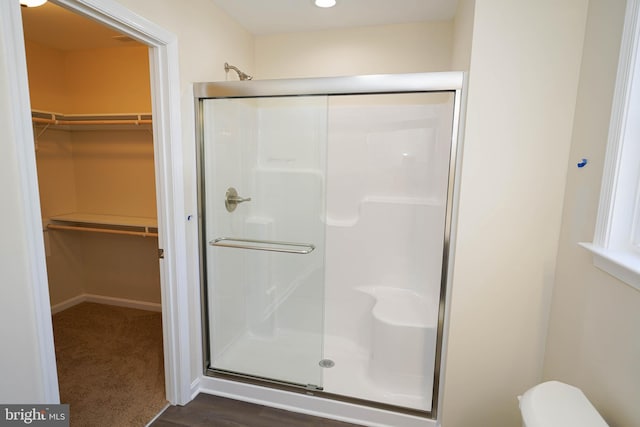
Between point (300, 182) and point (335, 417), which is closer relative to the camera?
point (335, 417)

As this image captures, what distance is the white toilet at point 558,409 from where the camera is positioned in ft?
3.52

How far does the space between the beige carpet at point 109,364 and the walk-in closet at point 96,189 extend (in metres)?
0.01

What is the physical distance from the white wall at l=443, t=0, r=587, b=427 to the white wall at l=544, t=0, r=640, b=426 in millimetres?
65

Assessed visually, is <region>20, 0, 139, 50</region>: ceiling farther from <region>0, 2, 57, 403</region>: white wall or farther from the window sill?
the window sill

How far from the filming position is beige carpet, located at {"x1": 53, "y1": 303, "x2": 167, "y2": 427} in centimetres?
197

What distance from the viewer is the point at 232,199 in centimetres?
230

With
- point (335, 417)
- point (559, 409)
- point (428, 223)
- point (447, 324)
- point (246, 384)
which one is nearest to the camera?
point (559, 409)

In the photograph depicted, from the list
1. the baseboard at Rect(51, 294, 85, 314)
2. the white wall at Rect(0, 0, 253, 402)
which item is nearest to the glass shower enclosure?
the white wall at Rect(0, 0, 253, 402)

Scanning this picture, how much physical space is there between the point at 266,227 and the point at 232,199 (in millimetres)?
301

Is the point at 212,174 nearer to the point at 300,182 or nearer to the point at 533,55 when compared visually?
the point at 300,182

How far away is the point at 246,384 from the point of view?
84.0 inches

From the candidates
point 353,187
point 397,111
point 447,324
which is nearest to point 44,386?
point 447,324

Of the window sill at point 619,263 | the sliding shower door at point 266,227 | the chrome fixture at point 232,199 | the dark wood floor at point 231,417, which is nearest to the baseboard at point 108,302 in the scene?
the sliding shower door at point 266,227

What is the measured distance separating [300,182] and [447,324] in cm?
120
